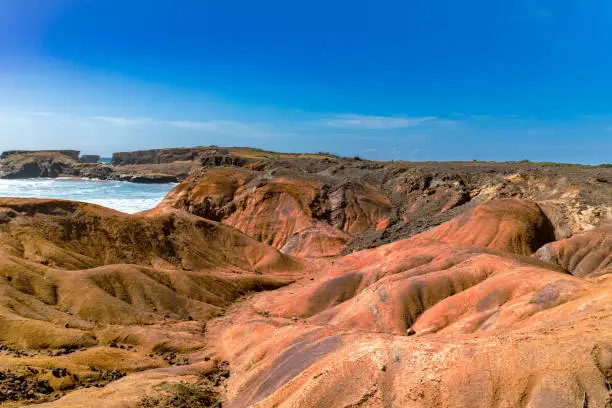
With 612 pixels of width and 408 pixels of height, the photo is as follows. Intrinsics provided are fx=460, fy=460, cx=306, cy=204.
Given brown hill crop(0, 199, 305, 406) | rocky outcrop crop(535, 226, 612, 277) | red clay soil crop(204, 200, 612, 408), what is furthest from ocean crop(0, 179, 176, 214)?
rocky outcrop crop(535, 226, 612, 277)

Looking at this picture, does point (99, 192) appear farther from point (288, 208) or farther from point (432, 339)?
point (432, 339)

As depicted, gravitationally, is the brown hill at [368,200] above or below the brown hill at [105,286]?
above

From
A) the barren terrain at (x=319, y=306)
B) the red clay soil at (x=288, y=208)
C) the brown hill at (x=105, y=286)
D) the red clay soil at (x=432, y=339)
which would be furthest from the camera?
the red clay soil at (x=288, y=208)

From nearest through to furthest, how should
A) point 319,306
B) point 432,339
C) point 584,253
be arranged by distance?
1. point 432,339
2. point 319,306
3. point 584,253

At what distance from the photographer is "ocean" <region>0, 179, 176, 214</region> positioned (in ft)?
426

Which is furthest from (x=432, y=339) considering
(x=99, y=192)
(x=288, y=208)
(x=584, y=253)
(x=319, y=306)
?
(x=99, y=192)

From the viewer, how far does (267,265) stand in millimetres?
60531

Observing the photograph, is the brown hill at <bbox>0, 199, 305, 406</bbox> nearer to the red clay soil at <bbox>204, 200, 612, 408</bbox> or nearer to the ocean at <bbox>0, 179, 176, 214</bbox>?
the red clay soil at <bbox>204, 200, 612, 408</bbox>

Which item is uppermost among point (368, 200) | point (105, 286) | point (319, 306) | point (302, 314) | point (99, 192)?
point (368, 200)

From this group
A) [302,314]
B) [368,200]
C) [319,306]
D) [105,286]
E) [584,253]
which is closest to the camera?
[105,286]

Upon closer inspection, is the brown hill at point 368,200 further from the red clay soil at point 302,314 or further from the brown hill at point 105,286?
the brown hill at point 105,286

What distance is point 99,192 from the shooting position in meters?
152

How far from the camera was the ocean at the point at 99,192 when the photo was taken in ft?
426

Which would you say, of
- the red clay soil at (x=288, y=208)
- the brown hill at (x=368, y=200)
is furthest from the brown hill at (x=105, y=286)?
the brown hill at (x=368, y=200)
